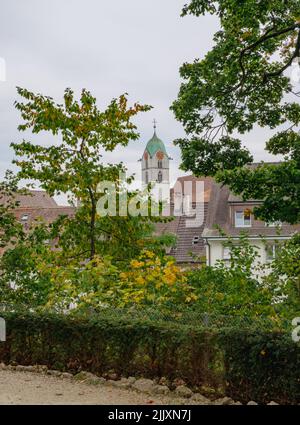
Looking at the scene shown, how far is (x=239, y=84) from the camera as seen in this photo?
13555 millimetres

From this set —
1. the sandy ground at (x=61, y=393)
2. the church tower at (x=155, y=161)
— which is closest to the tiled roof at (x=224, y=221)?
the sandy ground at (x=61, y=393)

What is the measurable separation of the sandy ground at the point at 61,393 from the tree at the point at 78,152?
17.1 feet

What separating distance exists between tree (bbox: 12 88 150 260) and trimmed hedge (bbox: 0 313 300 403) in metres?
4.25

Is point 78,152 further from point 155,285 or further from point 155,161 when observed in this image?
point 155,161

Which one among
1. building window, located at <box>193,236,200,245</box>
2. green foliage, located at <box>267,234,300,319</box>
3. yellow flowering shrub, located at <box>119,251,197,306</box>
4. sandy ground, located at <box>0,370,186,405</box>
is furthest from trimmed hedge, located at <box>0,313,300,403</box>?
building window, located at <box>193,236,200,245</box>

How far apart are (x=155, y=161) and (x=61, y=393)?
127 metres

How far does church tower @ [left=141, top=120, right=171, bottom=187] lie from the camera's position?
134000mm

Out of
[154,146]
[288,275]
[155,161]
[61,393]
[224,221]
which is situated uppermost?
[154,146]

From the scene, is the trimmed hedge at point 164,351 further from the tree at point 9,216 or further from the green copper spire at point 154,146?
the green copper spire at point 154,146

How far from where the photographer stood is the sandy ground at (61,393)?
798 cm

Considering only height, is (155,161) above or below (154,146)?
below

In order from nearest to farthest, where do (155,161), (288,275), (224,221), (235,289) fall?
(235,289) < (288,275) < (224,221) < (155,161)

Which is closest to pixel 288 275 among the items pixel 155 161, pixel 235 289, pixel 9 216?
pixel 235 289
